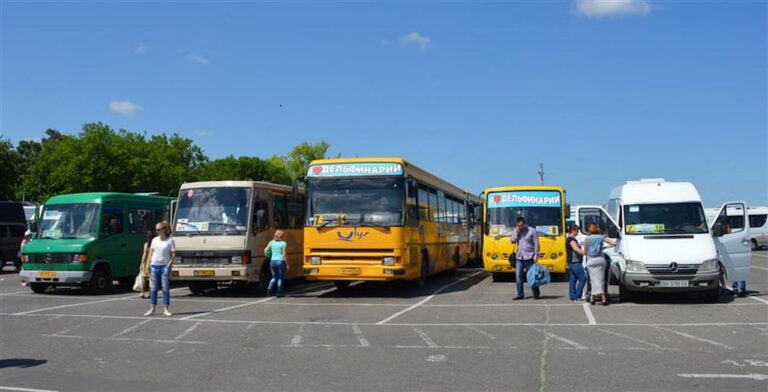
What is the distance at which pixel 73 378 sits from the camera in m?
8.10

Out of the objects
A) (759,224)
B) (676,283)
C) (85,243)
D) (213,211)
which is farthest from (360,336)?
(759,224)

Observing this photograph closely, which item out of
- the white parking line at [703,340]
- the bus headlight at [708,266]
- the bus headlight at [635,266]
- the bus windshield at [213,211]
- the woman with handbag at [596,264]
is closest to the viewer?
the white parking line at [703,340]

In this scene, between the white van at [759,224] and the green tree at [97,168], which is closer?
the white van at [759,224]

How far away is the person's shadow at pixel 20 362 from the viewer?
352 inches

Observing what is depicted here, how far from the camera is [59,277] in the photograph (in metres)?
18.2

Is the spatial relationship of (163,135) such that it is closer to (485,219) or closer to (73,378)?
(485,219)

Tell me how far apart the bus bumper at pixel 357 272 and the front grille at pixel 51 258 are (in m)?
6.56

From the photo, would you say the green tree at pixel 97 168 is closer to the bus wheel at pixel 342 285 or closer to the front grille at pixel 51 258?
the front grille at pixel 51 258

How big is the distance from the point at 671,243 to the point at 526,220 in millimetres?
6535

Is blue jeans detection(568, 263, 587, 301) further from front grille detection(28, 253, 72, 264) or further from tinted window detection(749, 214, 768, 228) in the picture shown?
tinted window detection(749, 214, 768, 228)

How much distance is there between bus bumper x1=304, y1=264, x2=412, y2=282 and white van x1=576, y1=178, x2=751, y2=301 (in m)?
4.77

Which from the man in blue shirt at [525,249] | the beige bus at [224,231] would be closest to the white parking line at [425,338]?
the man in blue shirt at [525,249]

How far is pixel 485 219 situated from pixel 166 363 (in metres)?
13.6

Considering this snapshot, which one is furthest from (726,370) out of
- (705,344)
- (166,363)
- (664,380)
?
(166,363)
